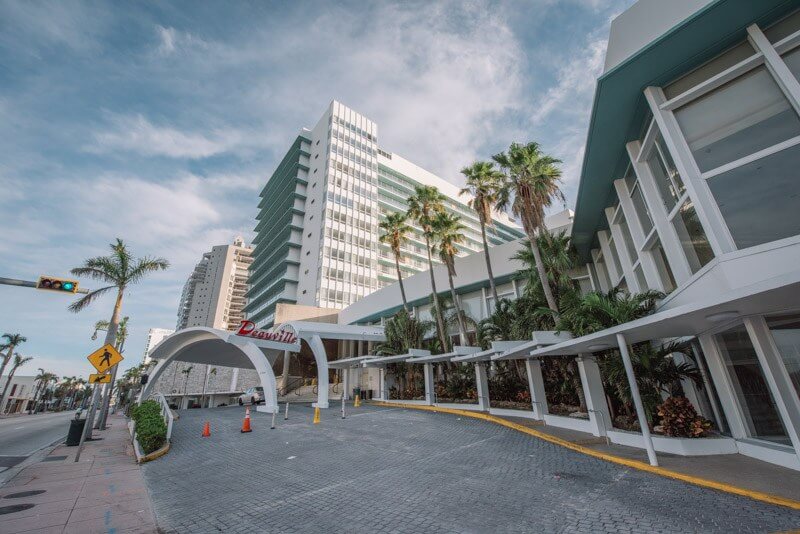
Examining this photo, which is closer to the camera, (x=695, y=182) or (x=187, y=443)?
(x=695, y=182)

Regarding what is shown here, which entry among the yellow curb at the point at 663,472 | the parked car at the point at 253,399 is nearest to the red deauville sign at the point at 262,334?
the parked car at the point at 253,399

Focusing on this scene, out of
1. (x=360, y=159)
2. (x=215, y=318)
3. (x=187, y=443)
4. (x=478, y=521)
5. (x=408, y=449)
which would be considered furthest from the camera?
(x=215, y=318)

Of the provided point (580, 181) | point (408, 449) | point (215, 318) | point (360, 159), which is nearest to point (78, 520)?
point (408, 449)

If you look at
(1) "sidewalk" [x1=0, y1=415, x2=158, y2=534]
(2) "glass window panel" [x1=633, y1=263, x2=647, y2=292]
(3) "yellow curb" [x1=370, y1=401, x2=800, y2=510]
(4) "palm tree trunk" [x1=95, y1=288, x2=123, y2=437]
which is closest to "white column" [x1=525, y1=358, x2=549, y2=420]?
(3) "yellow curb" [x1=370, y1=401, x2=800, y2=510]

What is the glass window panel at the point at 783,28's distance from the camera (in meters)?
8.39

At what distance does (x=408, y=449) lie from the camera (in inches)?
434

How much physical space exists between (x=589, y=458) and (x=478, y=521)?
5901 mm

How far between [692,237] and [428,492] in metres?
10.5

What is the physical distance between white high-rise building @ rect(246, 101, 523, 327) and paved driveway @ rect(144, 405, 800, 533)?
141 ft

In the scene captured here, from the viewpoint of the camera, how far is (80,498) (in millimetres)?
7324

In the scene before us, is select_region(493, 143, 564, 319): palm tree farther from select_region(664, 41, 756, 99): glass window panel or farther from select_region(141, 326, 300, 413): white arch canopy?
select_region(141, 326, 300, 413): white arch canopy

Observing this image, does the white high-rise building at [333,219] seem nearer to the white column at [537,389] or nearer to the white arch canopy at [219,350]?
the white arch canopy at [219,350]

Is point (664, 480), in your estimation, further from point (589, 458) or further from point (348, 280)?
point (348, 280)

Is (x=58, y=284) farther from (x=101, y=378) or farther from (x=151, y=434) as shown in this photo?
(x=151, y=434)
